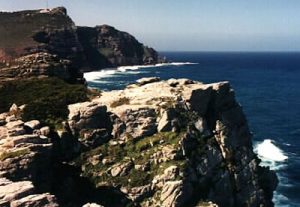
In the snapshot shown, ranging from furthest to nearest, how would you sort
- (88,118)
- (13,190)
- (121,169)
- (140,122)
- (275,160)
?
(275,160) → (140,122) → (88,118) → (121,169) → (13,190)

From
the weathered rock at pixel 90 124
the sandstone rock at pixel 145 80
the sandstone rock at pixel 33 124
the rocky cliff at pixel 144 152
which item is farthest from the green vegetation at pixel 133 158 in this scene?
the sandstone rock at pixel 145 80

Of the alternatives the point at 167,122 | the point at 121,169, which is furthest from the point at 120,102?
the point at 121,169

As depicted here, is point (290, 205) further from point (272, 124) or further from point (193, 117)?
point (272, 124)

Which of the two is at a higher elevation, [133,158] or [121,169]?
[133,158]

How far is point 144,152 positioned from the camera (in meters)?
57.3

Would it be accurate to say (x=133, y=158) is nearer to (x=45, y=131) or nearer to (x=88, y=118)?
(x=88, y=118)

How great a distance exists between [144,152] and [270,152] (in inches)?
2235

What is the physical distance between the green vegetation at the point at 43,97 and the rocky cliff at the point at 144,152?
169cm

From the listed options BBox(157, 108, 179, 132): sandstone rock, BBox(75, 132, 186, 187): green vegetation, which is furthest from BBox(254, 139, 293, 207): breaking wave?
BBox(75, 132, 186, 187): green vegetation

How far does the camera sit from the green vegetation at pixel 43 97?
60.9 m

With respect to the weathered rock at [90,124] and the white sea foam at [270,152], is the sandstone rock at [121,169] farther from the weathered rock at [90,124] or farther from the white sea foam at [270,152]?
the white sea foam at [270,152]

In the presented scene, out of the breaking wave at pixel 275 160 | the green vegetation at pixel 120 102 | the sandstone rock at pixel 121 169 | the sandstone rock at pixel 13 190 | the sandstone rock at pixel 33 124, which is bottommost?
the breaking wave at pixel 275 160

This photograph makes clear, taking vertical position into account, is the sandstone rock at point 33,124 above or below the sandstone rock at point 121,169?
above

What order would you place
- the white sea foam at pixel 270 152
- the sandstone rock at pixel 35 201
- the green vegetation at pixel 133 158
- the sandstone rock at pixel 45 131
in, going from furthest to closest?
the white sea foam at pixel 270 152, the sandstone rock at pixel 45 131, the green vegetation at pixel 133 158, the sandstone rock at pixel 35 201
